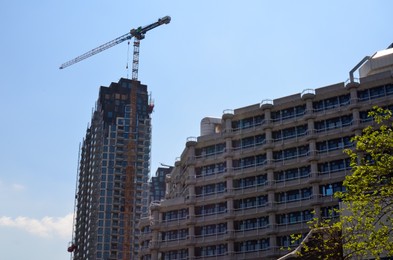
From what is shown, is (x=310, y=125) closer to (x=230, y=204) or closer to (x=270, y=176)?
(x=270, y=176)

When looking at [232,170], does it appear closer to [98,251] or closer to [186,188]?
[186,188]

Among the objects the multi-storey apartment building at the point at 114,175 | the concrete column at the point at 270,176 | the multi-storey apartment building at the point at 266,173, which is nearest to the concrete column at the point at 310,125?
the multi-storey apartment building at the point at 266,173

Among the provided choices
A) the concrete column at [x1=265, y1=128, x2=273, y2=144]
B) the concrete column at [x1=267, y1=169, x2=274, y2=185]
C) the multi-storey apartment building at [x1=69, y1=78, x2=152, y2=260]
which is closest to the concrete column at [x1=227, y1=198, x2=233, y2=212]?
the concrete column at [x1=267, y1=169, x2=274, y2=185]

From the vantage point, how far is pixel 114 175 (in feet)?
575

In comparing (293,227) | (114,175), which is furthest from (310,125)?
(114,175)

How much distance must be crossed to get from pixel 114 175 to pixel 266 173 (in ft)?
299

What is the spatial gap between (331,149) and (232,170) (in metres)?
16.1

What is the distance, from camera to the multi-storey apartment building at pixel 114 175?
16975 centimetres

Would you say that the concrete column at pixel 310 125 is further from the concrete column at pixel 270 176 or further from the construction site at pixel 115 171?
the construction site at pixel 115 171

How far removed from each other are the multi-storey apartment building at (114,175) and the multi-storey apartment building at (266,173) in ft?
233

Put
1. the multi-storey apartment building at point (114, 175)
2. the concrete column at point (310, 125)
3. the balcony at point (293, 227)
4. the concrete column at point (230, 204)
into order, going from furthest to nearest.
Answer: the multi-storey apartment building at point (114, 175) → the concrete column at point (230, 204) → the concrete column at point (310, 125) → the balcony at point (293, 227)

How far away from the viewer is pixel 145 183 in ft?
598

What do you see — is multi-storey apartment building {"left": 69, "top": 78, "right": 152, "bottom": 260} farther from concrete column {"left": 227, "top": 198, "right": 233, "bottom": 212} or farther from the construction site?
concrete column {"left": 227, "top": 198, "right": 233, "bottom": 212}

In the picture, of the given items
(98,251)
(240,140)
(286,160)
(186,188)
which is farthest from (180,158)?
(98,251)
